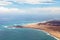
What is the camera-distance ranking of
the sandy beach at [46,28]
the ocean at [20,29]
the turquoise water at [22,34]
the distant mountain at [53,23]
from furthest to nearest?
the distant mountain at [53,23] → the sandy beach at [46,28] → the ocean at [20,29] → the turquoise water at [22,34]

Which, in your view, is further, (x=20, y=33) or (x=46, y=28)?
(x=46, y=28)

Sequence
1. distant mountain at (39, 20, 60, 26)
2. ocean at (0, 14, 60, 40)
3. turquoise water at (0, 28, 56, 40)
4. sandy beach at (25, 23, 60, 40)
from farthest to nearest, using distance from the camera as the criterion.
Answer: distant mountain at (39, 20, 60, 26), sandy beach at (25, 23, 60, 40), ocean at (0, 14, 60, 40), turquoise water at (0, 28, 56, 40)

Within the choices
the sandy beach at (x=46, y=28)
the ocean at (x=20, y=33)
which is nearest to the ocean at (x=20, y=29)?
the ocean at (x=20, y=33)

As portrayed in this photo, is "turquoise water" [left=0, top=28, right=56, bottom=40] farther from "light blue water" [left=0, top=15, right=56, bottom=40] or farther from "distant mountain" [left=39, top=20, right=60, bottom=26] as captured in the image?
"distant mountain" [left=39, top=20, right=60, bottom=26]

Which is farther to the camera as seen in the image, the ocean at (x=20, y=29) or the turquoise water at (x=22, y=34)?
the ocean at (x=20, y=29)

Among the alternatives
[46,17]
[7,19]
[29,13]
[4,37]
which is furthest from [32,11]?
[4,37]

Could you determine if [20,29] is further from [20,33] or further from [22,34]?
[22,34]

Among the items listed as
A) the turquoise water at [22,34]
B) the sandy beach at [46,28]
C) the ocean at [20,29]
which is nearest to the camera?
the turquoise water at [22,34]

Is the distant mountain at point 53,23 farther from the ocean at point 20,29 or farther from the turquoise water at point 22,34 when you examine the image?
the turquoise water at point 22,34

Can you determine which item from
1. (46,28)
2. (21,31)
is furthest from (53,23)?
(21,31)

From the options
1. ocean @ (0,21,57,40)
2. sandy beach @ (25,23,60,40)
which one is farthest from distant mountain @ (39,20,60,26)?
ocean @ (0,21,57,40)
